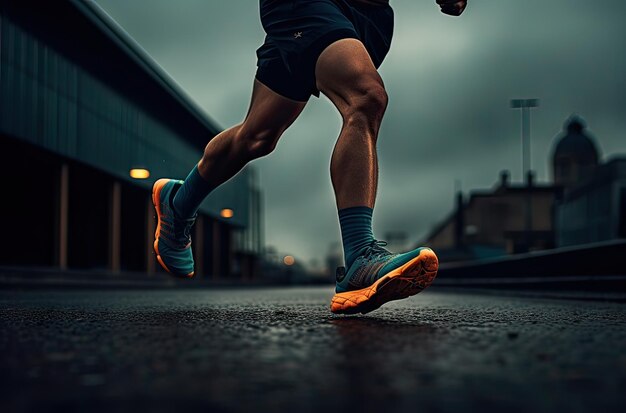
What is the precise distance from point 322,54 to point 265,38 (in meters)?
0.50

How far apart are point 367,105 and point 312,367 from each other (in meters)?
2.04

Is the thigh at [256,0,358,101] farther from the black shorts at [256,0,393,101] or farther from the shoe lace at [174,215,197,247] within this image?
the shoe lace at [174,215,197,247]

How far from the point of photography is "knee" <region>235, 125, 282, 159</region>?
447 centimetres

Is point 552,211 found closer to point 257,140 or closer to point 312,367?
point 257,140

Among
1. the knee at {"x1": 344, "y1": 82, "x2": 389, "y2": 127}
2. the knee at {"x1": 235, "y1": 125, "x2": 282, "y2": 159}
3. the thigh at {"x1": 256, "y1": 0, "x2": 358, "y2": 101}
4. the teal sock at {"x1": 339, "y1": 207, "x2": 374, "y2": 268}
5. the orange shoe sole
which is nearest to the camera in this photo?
the orange shoe sole

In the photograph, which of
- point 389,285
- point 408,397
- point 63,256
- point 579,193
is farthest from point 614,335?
point 579,193

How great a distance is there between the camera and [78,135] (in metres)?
27.9

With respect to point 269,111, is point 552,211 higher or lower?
higher

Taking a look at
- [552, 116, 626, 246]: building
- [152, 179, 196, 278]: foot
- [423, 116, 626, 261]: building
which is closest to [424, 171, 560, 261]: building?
[423, 116, 626, 261]: building

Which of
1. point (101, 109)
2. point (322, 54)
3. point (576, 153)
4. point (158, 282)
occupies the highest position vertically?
point (576, 153)

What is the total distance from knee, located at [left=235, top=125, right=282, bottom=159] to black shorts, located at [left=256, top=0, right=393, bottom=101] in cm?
27

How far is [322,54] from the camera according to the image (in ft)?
12.6

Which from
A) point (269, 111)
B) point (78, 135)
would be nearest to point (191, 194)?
point (269, 111)

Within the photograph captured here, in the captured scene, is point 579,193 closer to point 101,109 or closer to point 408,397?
point 101,109
